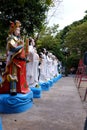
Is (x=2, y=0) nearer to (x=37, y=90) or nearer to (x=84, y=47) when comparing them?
(x=37, y=90)

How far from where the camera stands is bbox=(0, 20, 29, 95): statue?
670cm

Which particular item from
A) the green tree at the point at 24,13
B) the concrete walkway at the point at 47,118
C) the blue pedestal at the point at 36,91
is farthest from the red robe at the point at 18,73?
the green tree at the point at 24,13

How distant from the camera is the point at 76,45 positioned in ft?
107

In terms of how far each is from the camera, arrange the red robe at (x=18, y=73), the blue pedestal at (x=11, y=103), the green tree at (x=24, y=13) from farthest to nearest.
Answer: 1. the green tree at (x=24, y=13)
2. the red robe at (x=18, y=73)
3. the blue pedestal at (x=11, y=103)

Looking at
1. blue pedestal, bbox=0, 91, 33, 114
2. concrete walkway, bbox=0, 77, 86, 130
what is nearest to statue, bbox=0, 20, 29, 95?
blue pedestal, bbox=0, 91, 33, 114

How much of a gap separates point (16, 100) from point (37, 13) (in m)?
6.43

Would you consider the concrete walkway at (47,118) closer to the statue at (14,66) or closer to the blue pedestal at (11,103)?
the blue pedestal at (11,103)

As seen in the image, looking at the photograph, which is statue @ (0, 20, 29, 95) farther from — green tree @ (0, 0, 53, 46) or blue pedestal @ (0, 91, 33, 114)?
green tree @ (0, 0, 53, 46)

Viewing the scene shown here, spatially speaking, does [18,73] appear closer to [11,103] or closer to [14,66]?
[14,66]

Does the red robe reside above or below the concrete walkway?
above

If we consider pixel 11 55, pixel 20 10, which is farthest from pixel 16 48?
pixel 20 10

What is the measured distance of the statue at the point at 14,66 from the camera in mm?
6695

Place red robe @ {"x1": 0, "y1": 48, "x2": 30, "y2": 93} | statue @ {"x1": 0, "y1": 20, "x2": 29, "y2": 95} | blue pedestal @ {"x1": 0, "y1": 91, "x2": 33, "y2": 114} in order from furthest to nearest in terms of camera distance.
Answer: red robe @ {"x1": 0, "y1": 48, "x2": 30, "y2": 93}, statue @ {"x1": 0, "y1": 20, "x2": 29, "y2": 95}, blue pedestal @ {"x1": 0, "y1": 91, "x2": 33, "y2": 114}

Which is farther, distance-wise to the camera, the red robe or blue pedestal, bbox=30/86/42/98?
blue pedestal, bbox=30/86/42/98
